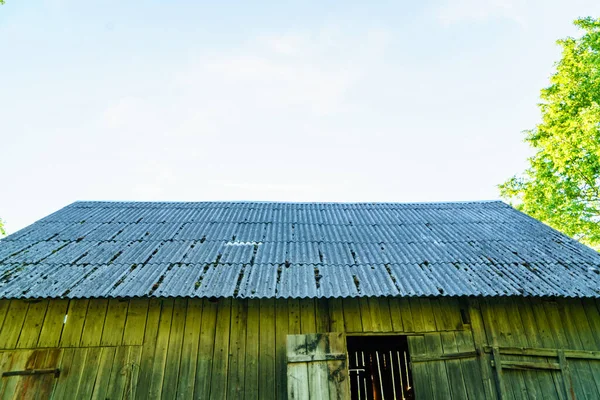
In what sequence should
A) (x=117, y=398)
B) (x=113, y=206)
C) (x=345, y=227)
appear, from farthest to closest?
(x=113, y=206) < (x=345, y=227) < (x=117, y=398)

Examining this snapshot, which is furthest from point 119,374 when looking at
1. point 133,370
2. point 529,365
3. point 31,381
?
point 529,365

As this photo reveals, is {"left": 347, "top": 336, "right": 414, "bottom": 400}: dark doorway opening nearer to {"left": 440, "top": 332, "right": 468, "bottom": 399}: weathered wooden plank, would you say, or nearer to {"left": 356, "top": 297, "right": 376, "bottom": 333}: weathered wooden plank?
{"left": 440, "top": 332, "right": 468, "bottom": 399}: weathered wooden plank

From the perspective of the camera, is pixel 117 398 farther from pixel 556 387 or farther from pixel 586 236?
pixel 586 236

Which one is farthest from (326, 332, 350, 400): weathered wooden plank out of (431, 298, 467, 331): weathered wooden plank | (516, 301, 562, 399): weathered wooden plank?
(516, 301, 562, 399): weathered wooden plank

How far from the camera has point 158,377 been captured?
4.62 m

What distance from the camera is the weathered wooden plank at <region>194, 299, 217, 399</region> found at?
4571 millimetres

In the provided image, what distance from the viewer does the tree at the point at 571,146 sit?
11438 millimetres

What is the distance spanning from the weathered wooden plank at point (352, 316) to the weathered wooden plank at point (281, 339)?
0.29 meters

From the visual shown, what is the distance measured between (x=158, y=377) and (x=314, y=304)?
2368 mm

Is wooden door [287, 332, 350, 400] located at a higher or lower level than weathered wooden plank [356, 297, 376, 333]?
lower

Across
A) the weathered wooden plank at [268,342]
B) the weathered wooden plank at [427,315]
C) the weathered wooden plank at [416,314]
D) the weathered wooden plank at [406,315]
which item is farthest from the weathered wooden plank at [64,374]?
the weathered wooden plank at [427,315]

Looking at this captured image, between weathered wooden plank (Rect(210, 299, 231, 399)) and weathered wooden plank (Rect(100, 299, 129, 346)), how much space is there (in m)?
1.37

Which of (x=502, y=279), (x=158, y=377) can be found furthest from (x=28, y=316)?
(x=502, y=279)

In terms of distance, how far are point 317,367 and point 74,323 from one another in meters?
3.52
